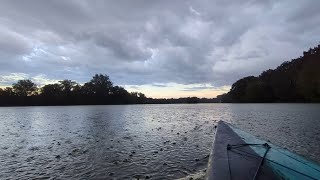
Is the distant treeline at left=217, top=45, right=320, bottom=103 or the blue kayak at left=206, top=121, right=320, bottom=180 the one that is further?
Result: the distant treeline at left=217, top=45, right=320, bottom=103

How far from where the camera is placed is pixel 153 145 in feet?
79.2

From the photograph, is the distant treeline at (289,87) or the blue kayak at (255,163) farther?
the distant treeline at (289,87)

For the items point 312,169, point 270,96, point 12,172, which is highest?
point 270,96

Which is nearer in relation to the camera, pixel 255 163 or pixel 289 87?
pixel 255 163

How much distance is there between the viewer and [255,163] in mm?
8945

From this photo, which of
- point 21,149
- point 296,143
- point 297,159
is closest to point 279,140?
point 296,143

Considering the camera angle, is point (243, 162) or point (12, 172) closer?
point (243, 162)

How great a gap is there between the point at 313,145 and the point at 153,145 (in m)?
11.5

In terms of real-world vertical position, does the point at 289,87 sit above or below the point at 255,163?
above

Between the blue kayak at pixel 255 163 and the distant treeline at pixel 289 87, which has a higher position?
the distant treeline at pixel 289 87

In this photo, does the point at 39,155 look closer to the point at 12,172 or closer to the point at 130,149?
the point at 12,172

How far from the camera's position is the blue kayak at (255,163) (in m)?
8.23

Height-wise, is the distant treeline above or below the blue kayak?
above

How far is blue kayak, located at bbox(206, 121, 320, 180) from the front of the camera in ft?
27.0
